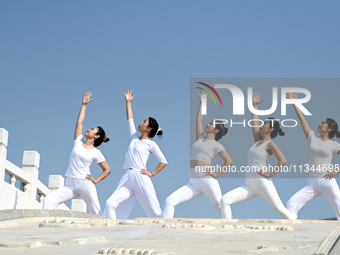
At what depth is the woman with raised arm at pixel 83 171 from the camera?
9547 mm

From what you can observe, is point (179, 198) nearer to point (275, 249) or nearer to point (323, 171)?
point (323, 171)

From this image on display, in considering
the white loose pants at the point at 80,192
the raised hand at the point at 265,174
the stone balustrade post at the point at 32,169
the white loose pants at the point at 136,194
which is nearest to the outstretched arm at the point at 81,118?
the white loose pants at the point at 80,192

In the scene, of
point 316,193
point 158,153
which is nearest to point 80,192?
point 158,153

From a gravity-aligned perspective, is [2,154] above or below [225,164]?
above

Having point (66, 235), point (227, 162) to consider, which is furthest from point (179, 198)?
point (66, 235)

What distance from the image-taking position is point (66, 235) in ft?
14.5

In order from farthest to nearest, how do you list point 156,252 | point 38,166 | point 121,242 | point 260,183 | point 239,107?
point 38,166, point 239,107, point 260,183, point 121,242, point 156,252

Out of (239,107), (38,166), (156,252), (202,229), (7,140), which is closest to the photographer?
(156,252)

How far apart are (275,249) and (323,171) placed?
6272mm

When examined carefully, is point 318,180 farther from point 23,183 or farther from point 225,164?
point 23,183

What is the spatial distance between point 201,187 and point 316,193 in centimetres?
219

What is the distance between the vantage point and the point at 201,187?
31.0 feet

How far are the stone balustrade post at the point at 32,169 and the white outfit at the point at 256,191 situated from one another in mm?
6921
